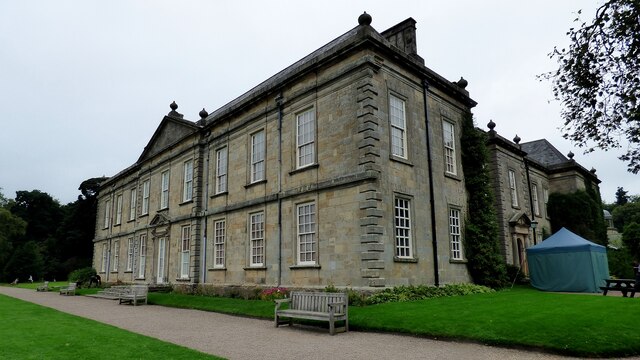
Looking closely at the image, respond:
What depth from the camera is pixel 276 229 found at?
56.6ft

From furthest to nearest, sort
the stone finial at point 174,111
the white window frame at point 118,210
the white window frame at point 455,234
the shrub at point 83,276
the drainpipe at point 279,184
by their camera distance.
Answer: the white window frame at point 118,210, the shrub at point 83,276, the stone finial at point 174,111, the white window frame at point 455,234, the drainpipe at point 279,184

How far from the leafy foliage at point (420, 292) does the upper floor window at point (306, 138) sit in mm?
5662

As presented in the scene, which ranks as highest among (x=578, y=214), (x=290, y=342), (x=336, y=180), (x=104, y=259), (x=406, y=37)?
(x=406, y=37)

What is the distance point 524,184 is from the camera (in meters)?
28.2

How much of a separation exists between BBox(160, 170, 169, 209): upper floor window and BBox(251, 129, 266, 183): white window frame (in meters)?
9.40

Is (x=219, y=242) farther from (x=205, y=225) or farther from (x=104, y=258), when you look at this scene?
(x=104, y=258)

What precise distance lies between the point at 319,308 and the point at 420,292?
4.80 meters

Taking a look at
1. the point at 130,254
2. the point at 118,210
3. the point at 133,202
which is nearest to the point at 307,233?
the point at 130,254

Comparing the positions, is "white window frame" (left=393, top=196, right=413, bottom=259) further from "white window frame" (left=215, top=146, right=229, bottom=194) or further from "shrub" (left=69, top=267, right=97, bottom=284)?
"shrub" (left=69, top=267, right=97, bottom=284)

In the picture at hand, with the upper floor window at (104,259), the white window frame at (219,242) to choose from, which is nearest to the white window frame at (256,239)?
the white window frame at (219,242)

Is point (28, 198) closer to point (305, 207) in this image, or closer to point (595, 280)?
point (305, 207)

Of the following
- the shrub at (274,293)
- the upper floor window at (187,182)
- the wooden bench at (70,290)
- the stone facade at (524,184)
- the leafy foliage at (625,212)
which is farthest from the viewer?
the leafy foliage at (625,212)

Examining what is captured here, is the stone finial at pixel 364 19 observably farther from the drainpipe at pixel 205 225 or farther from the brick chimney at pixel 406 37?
the drainpipe at pixel 205 225

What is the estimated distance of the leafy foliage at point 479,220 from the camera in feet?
59.5
